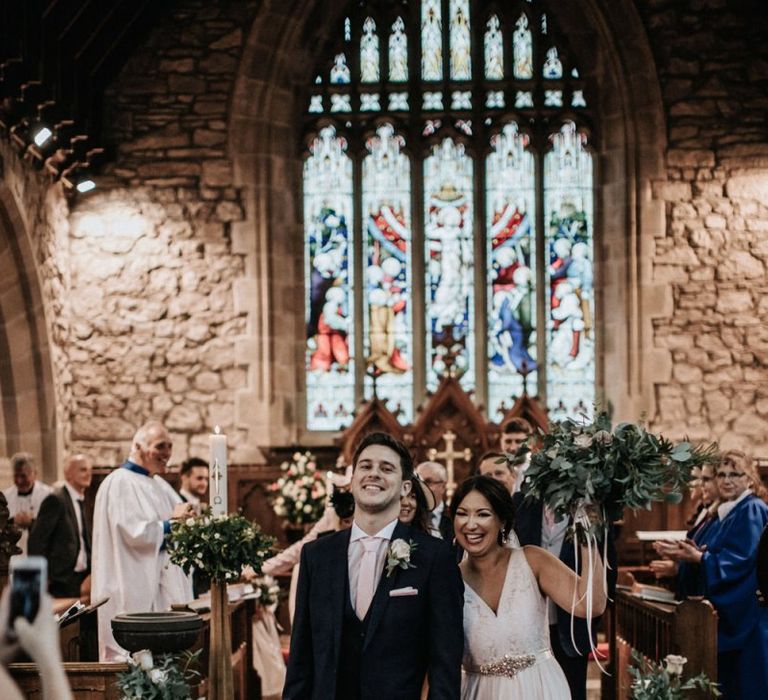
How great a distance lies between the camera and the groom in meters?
3.53

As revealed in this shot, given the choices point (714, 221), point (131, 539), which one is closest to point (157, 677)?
point (131, 539)

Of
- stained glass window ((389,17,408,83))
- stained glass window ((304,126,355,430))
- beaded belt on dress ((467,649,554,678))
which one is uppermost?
stained glass window ((389,17,408,83))

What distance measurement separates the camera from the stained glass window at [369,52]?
39.8 ft

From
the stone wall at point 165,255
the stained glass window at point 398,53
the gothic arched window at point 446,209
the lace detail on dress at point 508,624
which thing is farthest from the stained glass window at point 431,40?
the lace detail on dress at point 508,624

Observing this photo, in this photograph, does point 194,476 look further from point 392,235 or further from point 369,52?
point 369,52

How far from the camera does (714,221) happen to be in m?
11.2

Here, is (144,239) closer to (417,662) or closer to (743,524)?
(743,524)

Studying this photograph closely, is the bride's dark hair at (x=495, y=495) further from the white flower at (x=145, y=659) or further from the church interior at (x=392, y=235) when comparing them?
the church interior at (x=392, y=235)

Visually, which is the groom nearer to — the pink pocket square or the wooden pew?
the pink pocket square

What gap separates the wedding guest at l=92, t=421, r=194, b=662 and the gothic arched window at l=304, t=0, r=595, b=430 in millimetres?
5189

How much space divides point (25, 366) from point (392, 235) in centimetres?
357

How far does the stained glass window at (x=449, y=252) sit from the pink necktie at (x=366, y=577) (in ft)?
26.5

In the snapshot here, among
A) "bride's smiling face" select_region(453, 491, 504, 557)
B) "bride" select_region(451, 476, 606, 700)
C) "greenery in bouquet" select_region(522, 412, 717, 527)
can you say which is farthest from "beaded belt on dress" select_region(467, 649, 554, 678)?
"greenery in bouquet" select_region(522, 412, 717, 527)

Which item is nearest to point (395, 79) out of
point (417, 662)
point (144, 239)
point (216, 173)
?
point (216, 173)
